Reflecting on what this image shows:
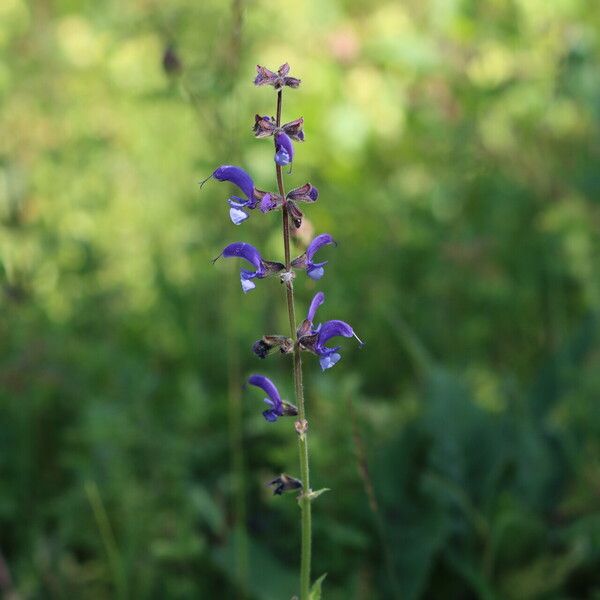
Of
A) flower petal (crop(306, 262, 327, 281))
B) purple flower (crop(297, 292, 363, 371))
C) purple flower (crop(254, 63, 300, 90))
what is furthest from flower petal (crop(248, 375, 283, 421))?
purple flower (crop(254, 63, 300, 90))

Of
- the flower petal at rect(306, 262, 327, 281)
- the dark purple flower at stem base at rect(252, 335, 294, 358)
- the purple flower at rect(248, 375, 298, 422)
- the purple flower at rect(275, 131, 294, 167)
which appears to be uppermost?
the purple flower at rect(275, 131, 294, 167)

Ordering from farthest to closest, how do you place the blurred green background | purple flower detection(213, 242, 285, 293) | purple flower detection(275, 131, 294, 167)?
the blurred green background
purple flower detection(213, 242, 285, 293)
purple flower detection(275, 131, 294, 167)

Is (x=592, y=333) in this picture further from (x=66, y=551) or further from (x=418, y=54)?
(x=66, y=551)

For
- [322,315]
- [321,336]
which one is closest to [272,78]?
[321,336]

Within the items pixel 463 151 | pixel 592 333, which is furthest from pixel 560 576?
pixel 463 151

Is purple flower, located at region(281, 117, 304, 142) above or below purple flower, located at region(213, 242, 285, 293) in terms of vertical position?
above

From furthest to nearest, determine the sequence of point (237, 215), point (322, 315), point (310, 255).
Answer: point (322, 315) → point (310, 255) → point (237, 215)

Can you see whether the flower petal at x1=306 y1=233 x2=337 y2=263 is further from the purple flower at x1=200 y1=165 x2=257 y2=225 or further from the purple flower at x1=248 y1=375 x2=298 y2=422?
the purple flower at x1=248 y1=375 x2=298 y2=422

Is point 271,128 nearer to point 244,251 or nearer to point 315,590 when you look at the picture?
point 244,251
